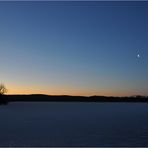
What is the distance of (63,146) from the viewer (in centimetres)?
2148

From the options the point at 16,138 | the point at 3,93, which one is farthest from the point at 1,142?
the point at 3,93

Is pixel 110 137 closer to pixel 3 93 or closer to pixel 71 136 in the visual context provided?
pixel 71 136

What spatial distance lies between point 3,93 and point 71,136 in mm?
65627

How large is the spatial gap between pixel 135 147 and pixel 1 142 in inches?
296

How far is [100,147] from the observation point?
69.3 feet

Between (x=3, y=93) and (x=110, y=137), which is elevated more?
(x=3, y=93)

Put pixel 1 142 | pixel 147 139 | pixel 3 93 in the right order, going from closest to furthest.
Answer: pixel 1 142
pixel 147 139
pixel 3 93

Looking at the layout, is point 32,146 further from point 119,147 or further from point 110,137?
point 110,137

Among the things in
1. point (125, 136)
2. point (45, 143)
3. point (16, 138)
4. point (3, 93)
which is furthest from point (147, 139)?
point (3, 93)

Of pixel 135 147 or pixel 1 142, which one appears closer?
pixel 135 147

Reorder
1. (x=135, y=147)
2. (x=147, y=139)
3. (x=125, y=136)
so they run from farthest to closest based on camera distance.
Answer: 1. (x=125, y=136)
2. (x=147, y=139)
3. (x=135, y=147)

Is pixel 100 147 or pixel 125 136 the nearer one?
pixel 100 147

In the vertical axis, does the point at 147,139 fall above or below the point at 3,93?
below

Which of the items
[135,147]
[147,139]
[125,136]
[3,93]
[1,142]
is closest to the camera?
[135,147]
